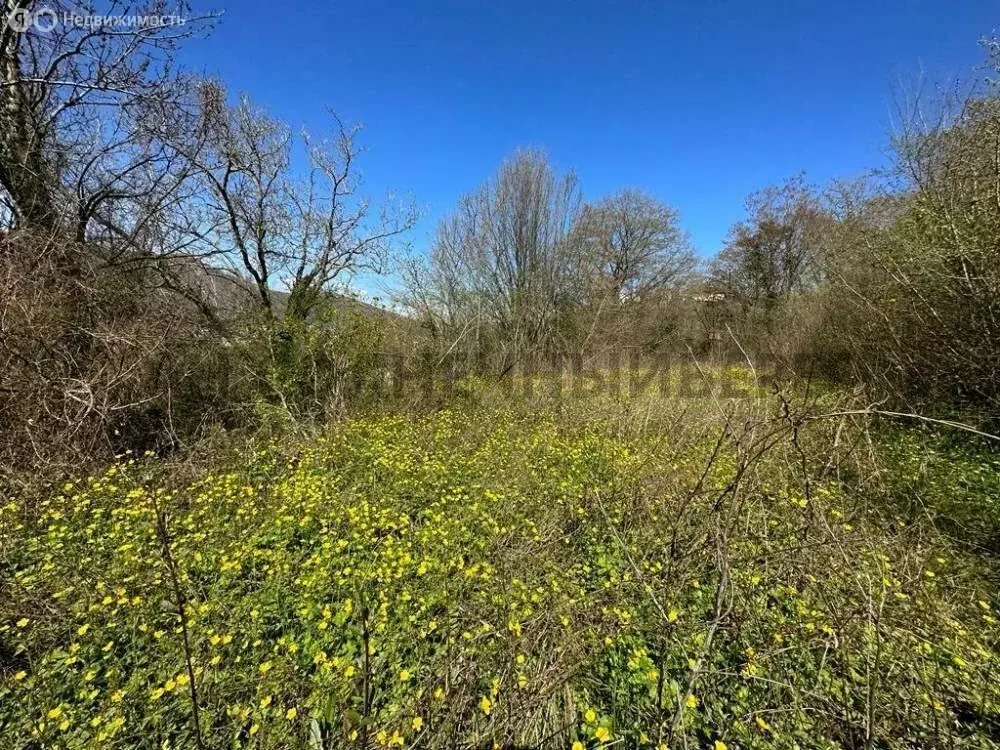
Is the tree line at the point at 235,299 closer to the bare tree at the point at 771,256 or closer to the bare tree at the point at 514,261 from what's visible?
the bare tree at the point at 514,261

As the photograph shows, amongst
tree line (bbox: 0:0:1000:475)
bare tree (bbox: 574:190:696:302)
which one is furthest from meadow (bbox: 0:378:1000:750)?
bare tree (bbox: 574:190:696:302)

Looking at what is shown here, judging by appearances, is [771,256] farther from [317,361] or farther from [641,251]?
[317,361]

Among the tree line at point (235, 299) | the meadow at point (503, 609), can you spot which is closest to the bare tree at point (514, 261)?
the tree line at point (235, 299)

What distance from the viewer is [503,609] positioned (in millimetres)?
2201

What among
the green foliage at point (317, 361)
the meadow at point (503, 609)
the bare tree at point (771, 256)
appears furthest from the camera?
the bare tree at point (771, 256)

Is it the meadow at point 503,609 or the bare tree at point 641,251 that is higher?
the bare tree at point 641,251

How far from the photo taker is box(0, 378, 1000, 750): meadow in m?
1.63

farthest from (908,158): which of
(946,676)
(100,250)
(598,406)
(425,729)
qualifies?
(100,250)

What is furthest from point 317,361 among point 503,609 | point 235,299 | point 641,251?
point 641,251

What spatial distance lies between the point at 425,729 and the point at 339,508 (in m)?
1.95

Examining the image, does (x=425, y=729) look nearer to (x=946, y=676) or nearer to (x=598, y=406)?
(x=946, y=676)

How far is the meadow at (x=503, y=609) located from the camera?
5.34 ft

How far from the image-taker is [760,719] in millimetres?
1575

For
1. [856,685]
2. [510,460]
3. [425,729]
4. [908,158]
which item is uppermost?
[908,158]
